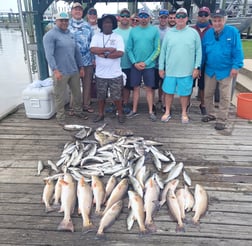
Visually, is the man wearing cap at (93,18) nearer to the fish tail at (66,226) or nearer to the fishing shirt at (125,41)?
the fishing shirt at (125,41)

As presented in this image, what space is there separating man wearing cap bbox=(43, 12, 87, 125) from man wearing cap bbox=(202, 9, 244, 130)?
2.04 meters

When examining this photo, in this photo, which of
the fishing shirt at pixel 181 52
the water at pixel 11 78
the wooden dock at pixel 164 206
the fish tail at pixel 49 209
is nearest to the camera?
the wooden dock at pixel 164 206

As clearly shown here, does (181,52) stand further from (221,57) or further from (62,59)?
(62,59)

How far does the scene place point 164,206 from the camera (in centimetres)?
264

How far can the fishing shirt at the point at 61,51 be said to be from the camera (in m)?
4.12

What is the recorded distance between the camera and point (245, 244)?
219cm

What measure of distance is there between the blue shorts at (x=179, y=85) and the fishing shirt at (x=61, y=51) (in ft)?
4.89

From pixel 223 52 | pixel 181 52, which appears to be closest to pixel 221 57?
pixel 223 52

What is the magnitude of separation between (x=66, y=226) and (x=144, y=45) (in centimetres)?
300

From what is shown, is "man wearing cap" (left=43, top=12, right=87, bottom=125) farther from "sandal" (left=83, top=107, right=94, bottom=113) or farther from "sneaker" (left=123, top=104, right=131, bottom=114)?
"sneaker" (left=123, top=104, right=131, bottom=114)

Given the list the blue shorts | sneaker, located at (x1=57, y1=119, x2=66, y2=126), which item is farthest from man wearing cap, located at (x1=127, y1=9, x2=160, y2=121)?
sneaker, located at (x1=57, y1=119, x2=66, y2=126)

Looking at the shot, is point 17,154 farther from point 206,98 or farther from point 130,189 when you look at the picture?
point 206,98

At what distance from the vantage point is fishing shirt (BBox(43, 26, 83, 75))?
13.5ft

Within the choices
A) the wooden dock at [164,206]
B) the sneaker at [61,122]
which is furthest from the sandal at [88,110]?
the sneaker at [61,122]
